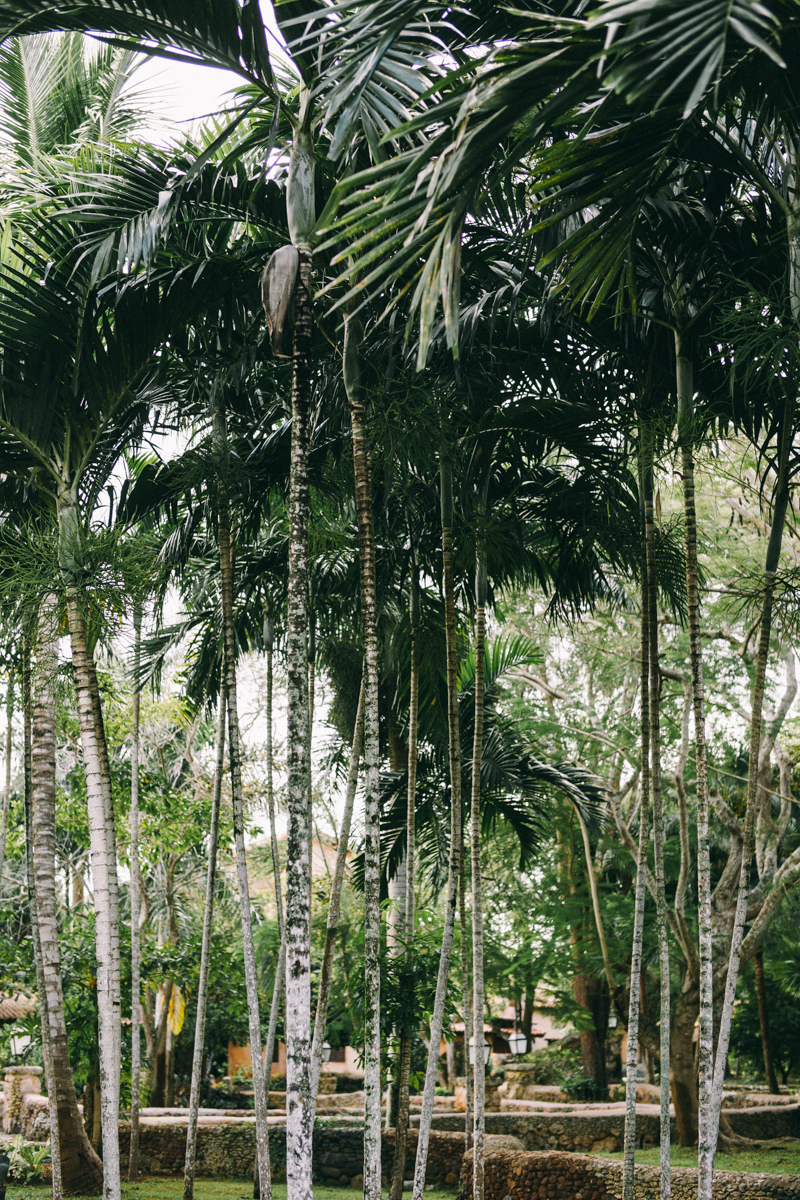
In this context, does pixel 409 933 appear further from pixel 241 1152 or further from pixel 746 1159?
pixel 746 1159

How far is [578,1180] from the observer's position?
9109mm

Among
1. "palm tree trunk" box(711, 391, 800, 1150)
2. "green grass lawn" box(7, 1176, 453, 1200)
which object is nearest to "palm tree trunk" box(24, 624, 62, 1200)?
"green grass lawn" box(7, 1176, 453, 1200)

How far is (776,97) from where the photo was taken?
3.65m

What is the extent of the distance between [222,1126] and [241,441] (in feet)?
29.3

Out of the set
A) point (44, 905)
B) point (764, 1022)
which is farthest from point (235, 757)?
point (764, 1022)

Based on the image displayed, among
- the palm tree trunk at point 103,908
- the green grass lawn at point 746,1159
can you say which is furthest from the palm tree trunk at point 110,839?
the green grass lawn at point 746,1159

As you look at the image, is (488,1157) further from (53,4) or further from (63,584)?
(53,4)

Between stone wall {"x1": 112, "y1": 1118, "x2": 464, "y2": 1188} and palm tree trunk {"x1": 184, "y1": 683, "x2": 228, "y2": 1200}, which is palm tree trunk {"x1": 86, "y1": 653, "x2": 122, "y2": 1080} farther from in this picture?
stone wall {"x1": 112, "y1": 1118, "x2": 464, "y2": 1188}

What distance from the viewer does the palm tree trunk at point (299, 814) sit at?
4.20 metres

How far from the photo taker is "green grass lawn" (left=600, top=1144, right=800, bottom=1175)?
1056cm

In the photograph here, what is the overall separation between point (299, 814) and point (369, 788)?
0.67m

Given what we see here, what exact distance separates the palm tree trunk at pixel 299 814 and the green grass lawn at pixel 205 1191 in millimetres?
5470

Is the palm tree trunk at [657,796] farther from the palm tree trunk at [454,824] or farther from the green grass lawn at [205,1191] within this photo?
the green grass lawn at [205,1191]

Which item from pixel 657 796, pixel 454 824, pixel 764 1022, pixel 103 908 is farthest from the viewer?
pixel 764 1022
